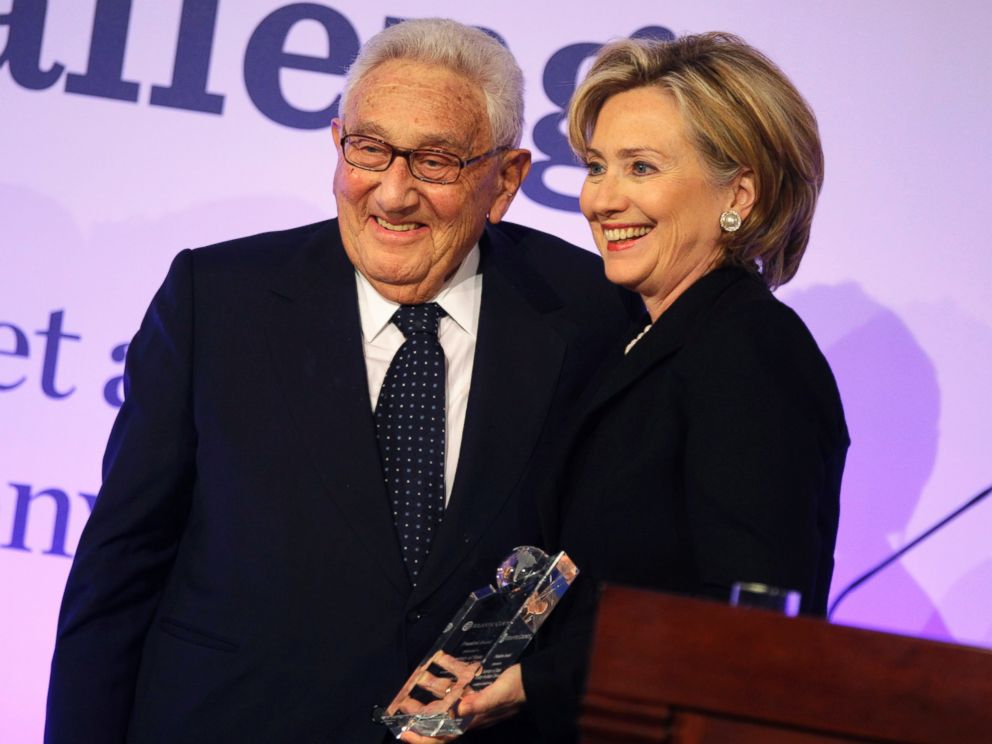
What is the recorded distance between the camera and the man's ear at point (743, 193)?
203 centimetres

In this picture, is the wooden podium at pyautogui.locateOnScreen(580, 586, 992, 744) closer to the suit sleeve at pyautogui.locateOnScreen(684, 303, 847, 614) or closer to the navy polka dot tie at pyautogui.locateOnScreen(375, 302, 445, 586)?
the suit sleeve at pyautogui.locateOnScreen(684, 303, 847, 614)

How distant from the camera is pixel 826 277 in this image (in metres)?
3.08

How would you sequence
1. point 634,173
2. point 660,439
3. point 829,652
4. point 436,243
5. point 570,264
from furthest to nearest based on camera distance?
point 570,264 < point 436,243 < point 634,173 < point 660,439 < point 829,652

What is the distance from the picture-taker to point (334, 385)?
84.7 inches

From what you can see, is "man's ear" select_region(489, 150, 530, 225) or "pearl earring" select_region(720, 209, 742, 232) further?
"man's ear" select_region(489, 150, 530, 225)

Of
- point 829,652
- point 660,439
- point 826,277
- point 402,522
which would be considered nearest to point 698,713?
point 829,652

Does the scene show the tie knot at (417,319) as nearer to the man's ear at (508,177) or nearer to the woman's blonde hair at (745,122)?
A: the man's ear at (508,177)

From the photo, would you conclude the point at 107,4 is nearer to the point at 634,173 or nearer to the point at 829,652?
the point at 634,173

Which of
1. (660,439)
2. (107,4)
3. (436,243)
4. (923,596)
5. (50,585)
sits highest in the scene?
(107,4)

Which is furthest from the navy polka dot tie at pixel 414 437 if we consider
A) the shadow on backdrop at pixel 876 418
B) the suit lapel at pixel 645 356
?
the shadow on backdrop at pixel 876 418

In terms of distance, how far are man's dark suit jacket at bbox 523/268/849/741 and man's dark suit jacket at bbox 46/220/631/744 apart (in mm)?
215

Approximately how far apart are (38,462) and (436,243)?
1392 mm

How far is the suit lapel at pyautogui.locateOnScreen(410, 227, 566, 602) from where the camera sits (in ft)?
6.88

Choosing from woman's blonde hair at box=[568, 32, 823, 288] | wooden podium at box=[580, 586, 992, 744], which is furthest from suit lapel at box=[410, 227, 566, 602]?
wooden podium at box=[580, 586, 992, 744]
